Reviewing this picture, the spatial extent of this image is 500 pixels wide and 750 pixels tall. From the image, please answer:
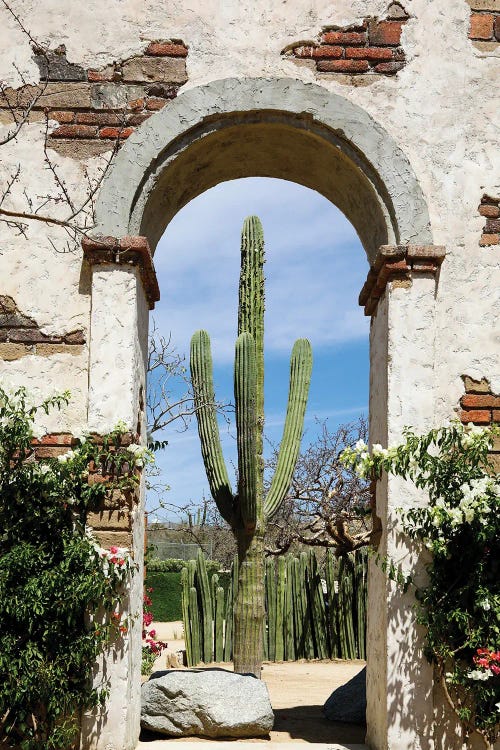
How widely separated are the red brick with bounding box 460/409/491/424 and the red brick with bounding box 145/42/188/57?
288 cm

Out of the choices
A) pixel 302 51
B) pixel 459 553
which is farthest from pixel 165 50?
pixel 459 553

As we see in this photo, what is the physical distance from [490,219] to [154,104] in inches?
87.7

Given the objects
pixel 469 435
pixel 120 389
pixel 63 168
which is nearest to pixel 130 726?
pixel 120 389

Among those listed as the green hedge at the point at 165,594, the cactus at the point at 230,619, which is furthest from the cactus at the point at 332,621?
the green hedge at the point at 165,594

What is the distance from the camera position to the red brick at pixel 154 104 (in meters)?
5.28

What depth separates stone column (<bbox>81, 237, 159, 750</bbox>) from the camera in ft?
15.6

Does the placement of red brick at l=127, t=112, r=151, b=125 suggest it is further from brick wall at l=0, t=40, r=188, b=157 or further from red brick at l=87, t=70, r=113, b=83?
red brick at l=87, t=70, r=113, b=83

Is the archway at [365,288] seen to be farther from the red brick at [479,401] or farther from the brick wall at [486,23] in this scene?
the brick wall at [486,23]

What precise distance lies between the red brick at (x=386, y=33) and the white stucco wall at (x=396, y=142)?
0.06 meters

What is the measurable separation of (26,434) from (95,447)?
0.40 meters

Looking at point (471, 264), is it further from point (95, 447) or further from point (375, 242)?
point (95, 447)

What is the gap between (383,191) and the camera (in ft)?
17.1

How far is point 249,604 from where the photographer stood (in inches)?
376

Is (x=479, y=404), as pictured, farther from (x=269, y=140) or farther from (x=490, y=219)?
(x=269, y=140)
